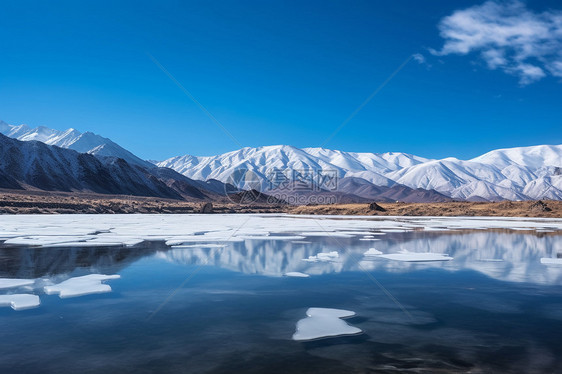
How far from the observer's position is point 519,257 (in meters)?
13.4

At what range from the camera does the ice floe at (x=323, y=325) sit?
575 centimetres

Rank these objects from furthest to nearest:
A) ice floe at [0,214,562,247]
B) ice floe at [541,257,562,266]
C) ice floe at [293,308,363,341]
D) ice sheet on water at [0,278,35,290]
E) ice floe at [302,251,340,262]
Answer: ice floe at [0,214,562,247]
ice floe at [302,251,340,262]
ice floe at [541,257,562,266]
ice sheet on water at [0,278,35,290]
ice floe at [293,308,363,341]

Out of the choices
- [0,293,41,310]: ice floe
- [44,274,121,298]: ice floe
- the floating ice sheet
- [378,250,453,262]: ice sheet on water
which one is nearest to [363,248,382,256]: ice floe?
[378,250,453,262]: ice sheet on water

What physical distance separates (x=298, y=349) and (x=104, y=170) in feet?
419

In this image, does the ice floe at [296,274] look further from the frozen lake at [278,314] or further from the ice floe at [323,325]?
the ice floe at [323,325]

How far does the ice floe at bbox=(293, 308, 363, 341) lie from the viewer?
18.9 ft

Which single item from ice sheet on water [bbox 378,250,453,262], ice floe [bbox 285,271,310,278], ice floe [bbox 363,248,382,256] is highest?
ice sheet on water [bbox 378,250,453,262]

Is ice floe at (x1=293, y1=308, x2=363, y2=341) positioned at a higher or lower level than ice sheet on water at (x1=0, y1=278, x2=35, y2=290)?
higher

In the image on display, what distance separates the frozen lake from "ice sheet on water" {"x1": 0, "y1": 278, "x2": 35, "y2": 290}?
0.04m

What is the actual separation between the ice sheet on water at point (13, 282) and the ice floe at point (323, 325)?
619 centimetres

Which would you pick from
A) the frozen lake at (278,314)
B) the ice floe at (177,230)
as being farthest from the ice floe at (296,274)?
the ice floe at (177,230)

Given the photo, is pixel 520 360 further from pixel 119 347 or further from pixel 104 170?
pixel 104 170

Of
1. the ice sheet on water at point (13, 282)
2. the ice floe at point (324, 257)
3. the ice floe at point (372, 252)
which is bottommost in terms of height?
the ice sheet on water at point (13, 282)

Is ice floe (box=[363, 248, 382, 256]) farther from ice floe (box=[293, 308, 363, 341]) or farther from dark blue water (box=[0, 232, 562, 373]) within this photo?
ice floe (box=[293, 308, 363, 341])
